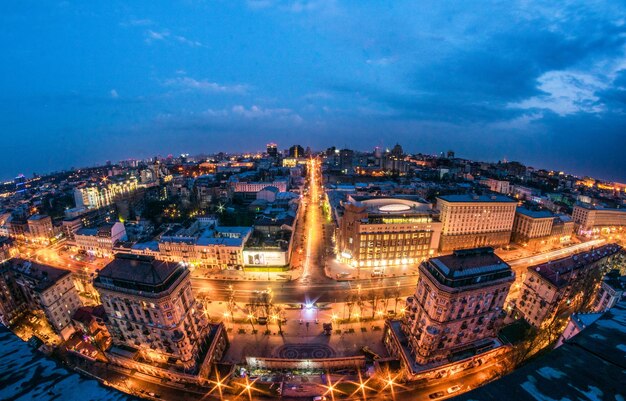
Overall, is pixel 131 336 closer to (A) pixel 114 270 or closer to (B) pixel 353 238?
(A) pixel 114 270

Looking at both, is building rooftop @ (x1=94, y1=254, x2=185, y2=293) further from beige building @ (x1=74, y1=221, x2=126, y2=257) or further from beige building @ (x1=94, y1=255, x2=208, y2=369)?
beige building @ (x1=74, y1=221, x2=126, y2=257)

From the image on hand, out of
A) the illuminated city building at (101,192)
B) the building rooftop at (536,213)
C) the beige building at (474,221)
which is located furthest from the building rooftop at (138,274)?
the illuminated city building at (101,192)

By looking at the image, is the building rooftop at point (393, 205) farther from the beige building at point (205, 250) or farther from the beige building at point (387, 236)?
the beige building at point (205, 250)

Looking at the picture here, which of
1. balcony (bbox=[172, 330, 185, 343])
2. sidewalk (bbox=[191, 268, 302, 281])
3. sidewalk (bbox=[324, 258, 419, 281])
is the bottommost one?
sidewalk (bbox=[191, 268, 302, 281])

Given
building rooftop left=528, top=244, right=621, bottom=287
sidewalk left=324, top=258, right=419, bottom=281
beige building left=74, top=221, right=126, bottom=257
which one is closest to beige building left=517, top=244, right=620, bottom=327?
building rooftop left=528, top=244, right=621, bottom=287

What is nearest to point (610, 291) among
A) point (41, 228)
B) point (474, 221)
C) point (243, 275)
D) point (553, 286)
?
point (553, 286)

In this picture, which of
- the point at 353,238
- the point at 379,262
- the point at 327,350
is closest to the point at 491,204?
the point at 379,262

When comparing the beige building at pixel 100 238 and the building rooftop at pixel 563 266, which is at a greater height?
the building rooftop at pixel 563 266
